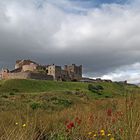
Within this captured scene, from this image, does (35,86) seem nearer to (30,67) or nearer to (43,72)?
(43,72)

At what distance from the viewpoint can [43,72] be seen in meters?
107

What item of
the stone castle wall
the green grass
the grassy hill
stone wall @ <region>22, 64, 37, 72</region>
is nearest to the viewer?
the green grass

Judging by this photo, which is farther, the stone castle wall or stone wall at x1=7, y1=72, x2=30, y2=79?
the stone castle wall

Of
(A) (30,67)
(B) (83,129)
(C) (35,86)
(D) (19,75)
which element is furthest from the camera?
(A) (30,67)

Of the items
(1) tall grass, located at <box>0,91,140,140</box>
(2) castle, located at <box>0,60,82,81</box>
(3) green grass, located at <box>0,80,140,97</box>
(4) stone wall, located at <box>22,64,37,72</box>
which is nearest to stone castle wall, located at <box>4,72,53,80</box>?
(2) castle, located at <box>0,60,82,81</box>

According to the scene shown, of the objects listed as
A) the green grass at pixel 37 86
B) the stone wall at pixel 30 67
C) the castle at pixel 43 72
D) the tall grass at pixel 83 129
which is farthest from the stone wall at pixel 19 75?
the tall grass at pixel 83 129

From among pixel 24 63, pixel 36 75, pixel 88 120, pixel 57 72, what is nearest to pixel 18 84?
pixel 36 75

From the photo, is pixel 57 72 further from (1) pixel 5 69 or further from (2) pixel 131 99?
(2) pixel 131 99

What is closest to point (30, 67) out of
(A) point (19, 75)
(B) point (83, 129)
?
(A) point (19, 75)

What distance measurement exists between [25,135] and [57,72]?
103m

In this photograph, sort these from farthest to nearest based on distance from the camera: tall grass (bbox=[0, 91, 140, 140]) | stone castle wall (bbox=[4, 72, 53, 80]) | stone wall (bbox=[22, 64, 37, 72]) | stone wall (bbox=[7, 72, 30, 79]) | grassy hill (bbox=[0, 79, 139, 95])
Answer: stone wall (bbox=[22, 64, 37, 72])
stone castle wall (bbox=[4, 72, 53, 80])
stone wall (bbox=[7, 72, 30, 79])
grassy hill (bbox=[0, 79, 139, 95])
tall grass (bbox=[0, 91, 140, 140])

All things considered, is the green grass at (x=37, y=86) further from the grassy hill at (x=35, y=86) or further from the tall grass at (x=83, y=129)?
the tall grass at (x=83, y=129)

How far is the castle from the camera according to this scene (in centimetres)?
10000

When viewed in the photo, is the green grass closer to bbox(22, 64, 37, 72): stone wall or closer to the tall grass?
bbox(22, 64, 37, 72): stone wall
